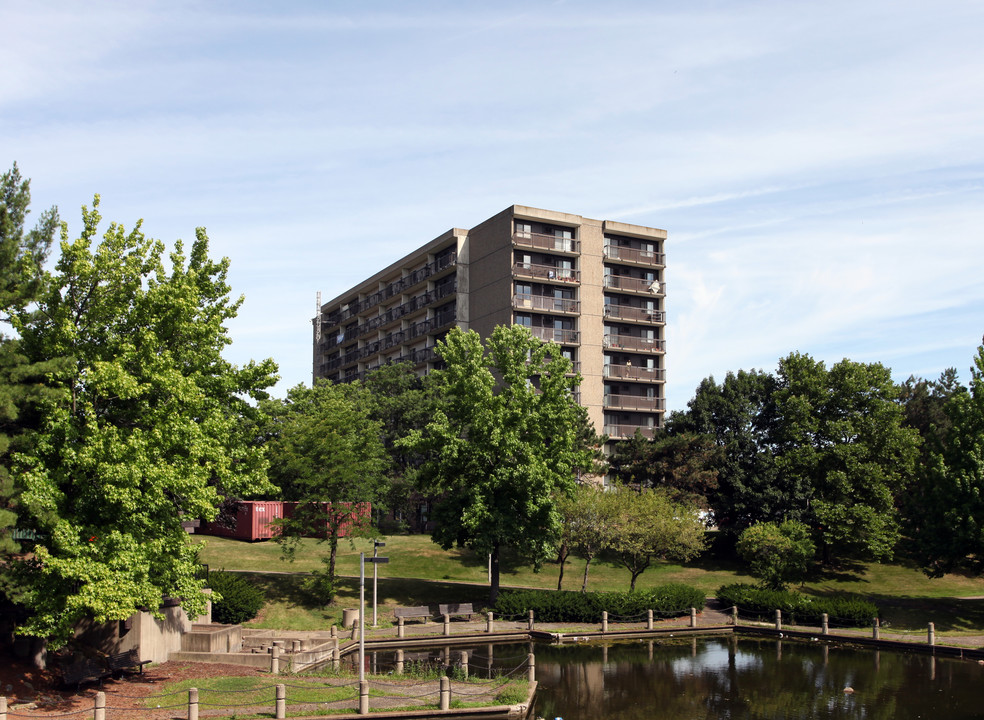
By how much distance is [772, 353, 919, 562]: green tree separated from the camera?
50.7 meters

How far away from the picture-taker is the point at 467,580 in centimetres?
4966

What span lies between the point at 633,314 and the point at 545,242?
1006cm

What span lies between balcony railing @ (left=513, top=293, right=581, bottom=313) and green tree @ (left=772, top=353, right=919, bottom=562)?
17.5 metres

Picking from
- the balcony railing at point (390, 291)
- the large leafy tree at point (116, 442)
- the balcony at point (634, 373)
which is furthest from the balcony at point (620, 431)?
the large leafy tree at point (116, 442)

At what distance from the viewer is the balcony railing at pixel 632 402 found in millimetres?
67125

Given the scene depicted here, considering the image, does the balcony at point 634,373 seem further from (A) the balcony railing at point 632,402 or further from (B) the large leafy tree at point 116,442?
(B) the large leafy tree at point 116,442

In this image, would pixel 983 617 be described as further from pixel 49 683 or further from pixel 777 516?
pixel 49 683

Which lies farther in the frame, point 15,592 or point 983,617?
point 983,617

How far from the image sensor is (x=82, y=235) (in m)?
23.4

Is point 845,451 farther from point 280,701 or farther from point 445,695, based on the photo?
point 280,701

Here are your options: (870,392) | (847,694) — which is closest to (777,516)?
(870,392)

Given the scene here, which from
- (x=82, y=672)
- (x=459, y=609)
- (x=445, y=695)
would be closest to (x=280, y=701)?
(x=445, y=695)

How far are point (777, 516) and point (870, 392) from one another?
1040cm

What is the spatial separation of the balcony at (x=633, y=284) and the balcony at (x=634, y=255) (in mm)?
1490
